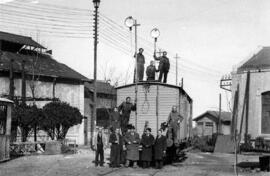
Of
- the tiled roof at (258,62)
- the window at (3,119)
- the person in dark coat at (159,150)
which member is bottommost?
the person in dark coat at (159,150)

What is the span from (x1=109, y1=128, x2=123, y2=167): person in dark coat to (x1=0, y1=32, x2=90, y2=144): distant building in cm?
1804

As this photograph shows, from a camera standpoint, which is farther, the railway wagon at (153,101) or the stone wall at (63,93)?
the stone wall at (63,93)

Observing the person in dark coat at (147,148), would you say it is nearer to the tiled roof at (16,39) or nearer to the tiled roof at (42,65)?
the tiled roof at (42,65)

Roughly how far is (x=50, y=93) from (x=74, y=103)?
2.73m

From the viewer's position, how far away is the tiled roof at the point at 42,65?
35.2m

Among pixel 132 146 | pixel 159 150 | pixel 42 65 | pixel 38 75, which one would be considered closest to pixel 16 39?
pixel 42 65

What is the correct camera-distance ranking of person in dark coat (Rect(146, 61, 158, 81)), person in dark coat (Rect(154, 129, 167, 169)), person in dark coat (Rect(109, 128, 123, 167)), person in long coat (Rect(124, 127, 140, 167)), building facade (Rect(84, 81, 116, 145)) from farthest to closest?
1. building facade (Rect(84, 81, 116, 145))
2. person in dark coat (Rect(146, 61, 158, 81))
3. person in long coat (Rect(124, 127, 140, 167))
4. person in dark coat (Rect(109, 128, 123, 167))
5. person in dark coat (Rect(154, 129, 167, 169))

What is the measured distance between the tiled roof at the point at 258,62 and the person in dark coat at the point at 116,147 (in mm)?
16202

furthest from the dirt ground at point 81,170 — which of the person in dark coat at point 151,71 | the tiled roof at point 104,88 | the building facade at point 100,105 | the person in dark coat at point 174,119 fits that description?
the tiled roof at point 104,88

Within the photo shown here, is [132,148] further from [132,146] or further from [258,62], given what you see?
[258,62]

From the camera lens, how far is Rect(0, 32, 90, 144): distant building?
34.5 meters

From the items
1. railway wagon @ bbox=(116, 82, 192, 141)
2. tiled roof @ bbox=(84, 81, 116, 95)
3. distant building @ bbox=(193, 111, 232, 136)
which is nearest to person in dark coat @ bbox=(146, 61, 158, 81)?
railway wagon @ bbox=(116, 82, 192, 141)

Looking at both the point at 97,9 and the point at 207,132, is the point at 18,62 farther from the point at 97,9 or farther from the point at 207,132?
the point at 207,132

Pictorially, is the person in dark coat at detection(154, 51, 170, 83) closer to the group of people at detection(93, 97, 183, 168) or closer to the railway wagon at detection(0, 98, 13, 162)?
the group of people at detection(93, 97, 183, 168)
